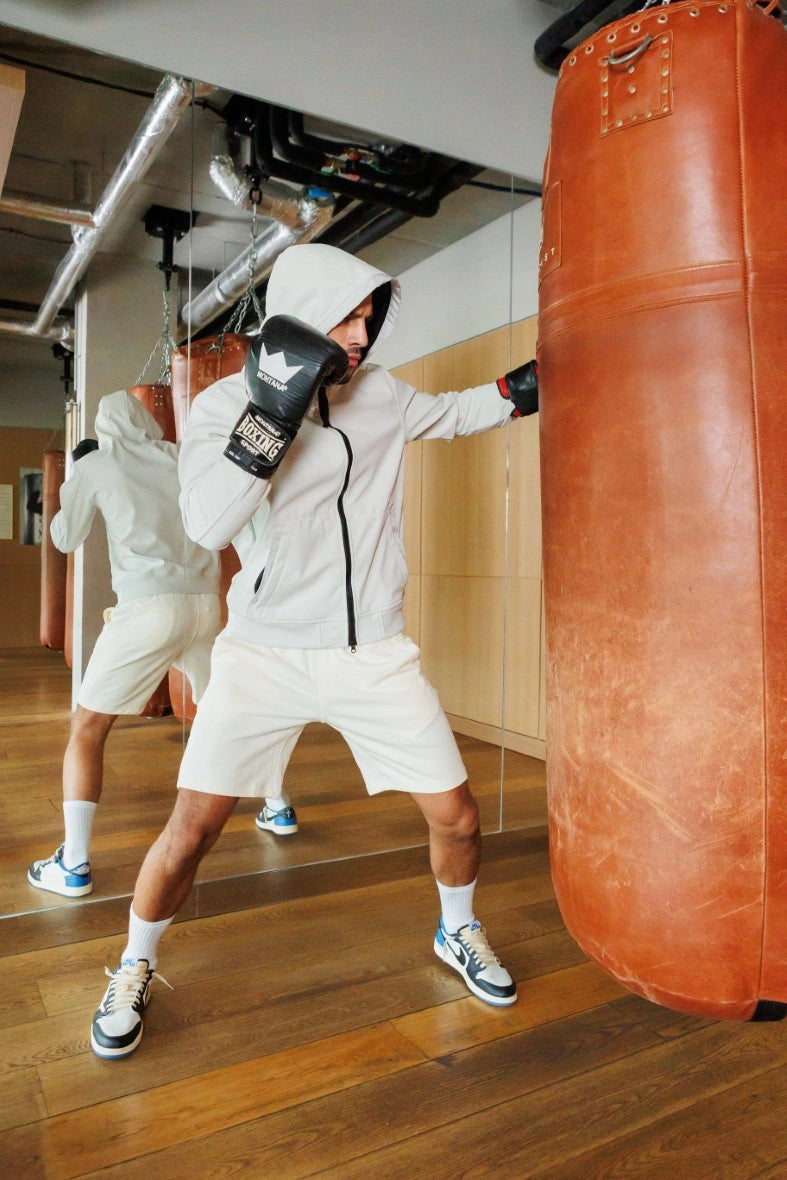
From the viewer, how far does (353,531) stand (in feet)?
5.79

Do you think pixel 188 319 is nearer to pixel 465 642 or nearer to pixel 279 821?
pixel 465 642

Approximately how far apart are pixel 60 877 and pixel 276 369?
1.63 m

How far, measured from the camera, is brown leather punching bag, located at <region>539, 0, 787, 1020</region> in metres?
0.88

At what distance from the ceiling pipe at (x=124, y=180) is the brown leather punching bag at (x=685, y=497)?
5.91 feet

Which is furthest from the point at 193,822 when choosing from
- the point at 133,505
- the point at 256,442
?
the point at 133,505

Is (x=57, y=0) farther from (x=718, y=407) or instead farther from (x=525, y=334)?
(x=718, y=407)

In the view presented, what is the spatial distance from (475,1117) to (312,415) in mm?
1333

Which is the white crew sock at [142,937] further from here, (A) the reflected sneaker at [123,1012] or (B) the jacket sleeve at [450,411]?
(B) the jacket sleeve at [450,411]

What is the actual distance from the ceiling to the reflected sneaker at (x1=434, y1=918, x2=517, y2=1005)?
1.75 meters

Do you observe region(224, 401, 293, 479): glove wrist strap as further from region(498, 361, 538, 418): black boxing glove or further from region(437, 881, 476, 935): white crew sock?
region(437, 881, 476, 935): white crew sock

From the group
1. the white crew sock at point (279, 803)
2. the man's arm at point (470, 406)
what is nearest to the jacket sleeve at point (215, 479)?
the man's arm at point (470, 406)

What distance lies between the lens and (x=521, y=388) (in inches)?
73.4

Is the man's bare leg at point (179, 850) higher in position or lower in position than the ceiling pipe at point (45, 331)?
lower

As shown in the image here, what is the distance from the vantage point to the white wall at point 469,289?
2828 mm
